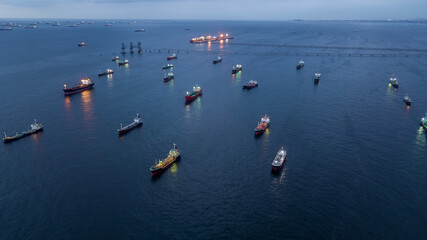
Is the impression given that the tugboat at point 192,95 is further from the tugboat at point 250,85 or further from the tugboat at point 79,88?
the tugboat at point 79,88

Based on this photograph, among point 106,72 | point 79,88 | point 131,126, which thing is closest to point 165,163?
point 131,126

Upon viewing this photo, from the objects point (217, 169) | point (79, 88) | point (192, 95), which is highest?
point (192, 95)

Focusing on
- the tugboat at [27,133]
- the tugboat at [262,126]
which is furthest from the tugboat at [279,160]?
the tugboat at [27,133]

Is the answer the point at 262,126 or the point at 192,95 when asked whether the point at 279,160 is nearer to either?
the point at 262,126

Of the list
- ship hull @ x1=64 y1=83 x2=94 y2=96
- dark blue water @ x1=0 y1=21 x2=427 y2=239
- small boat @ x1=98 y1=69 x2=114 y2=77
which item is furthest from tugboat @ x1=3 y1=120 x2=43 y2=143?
small boat @ x1=98 y1=69 x2=114 y2=77

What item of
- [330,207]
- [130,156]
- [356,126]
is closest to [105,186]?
[130,156]

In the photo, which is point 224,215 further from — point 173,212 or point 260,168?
point 260,168
